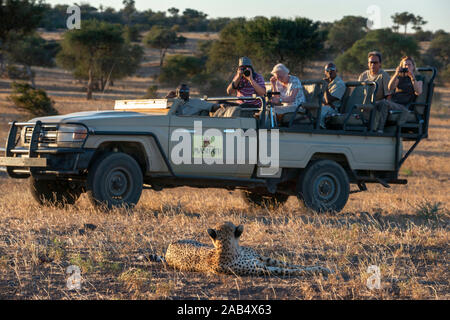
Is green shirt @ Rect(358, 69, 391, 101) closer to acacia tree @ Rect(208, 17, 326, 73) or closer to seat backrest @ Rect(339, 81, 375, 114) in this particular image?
seat backrest @ Rect(339, 81, 375, 114)

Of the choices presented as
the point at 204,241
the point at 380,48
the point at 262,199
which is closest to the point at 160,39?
the point at 380,48

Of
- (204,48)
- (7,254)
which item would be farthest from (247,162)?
(204,48)

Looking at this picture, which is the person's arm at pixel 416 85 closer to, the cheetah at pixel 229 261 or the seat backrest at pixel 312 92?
the seat backrest at pixel 312 92

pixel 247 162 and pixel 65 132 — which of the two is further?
pixel 247 162

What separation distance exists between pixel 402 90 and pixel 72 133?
14.8ft

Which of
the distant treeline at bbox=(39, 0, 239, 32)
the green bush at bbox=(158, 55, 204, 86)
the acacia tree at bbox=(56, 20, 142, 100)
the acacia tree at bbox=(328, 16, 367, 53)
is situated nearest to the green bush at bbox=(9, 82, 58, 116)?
the acacia tree at bbox=(56, 20, 142, 100)

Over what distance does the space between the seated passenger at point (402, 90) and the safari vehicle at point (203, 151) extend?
0.41ft

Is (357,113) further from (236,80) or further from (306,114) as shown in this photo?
(236,80)

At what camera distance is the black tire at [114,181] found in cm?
792

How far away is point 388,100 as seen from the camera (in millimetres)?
9844

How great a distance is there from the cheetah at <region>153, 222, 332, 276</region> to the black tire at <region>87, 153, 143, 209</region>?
9.30 feet
